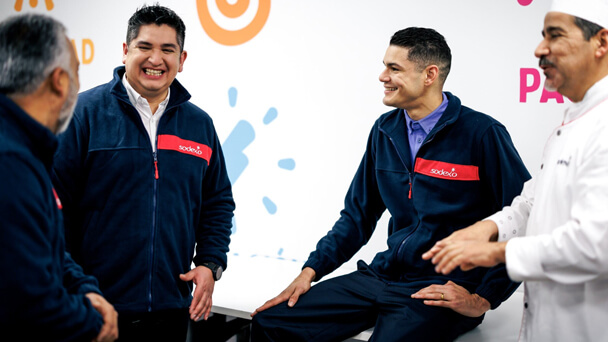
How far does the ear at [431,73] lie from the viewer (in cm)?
232

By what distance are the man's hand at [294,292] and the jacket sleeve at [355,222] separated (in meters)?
0.05

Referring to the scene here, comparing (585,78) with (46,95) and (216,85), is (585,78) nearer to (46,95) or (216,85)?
(46,95)

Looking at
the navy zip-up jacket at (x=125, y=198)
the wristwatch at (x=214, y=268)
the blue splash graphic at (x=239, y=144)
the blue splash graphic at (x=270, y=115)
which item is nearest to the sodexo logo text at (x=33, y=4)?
the blue splash graphic at (x=239, y=144)

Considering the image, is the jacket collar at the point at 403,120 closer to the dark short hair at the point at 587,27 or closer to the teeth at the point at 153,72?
the dark short hair at the point at 587,27

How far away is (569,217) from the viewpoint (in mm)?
1498

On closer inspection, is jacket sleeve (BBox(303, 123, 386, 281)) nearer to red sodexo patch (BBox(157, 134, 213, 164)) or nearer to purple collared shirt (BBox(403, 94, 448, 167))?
purple collared shirt (BBox(403, 94, 448, 167))

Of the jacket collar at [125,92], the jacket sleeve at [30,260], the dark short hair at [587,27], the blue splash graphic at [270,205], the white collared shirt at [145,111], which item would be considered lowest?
the blue splash graphic at [270,205]

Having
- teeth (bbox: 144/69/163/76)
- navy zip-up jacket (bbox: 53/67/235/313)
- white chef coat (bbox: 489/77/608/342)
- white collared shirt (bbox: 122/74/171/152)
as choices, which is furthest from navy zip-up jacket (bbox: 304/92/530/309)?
teeth (bbox: 144/69/163/76)

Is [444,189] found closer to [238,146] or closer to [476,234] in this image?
[476,234]

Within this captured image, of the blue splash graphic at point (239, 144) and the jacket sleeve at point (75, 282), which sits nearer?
the jacket sleeve at point (75, 282)

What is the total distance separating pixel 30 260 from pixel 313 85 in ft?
6.96

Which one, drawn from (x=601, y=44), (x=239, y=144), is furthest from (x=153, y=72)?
(x=601, y=44)

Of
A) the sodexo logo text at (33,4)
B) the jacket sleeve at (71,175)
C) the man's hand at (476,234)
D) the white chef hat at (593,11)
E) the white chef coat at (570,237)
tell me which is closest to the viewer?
the white chef coat at (570,237)

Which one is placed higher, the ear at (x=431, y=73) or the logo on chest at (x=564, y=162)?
Result: the ear at (x=431, y=73)
